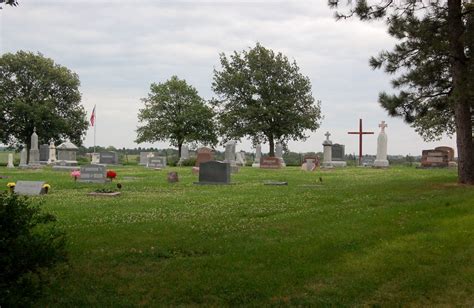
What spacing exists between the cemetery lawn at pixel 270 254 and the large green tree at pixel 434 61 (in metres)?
4.29

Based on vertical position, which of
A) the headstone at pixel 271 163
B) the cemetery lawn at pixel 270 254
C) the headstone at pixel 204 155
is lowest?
the cemetery lawn at pixel 270 254

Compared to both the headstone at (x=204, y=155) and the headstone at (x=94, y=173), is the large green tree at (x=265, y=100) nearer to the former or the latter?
the headstone at (x=204, y=155)

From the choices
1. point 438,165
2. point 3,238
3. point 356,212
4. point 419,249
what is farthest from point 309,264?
point 438,165

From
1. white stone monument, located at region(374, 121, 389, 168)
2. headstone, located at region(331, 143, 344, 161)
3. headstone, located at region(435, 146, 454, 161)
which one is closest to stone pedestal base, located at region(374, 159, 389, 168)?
white stone monument, located at region(374, 121, 389, 168)

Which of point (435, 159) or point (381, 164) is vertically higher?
point (435, 159)

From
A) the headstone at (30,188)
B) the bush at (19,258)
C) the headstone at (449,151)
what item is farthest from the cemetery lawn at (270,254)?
the headstone at (449,151)

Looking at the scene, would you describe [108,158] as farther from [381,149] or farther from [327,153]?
[381,149]

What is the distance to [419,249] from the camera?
7.29 metres

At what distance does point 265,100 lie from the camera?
164 ft

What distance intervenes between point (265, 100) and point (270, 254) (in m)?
43.8

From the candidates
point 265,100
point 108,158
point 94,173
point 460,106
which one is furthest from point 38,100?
point 460,106

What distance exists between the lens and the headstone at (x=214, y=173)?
20250 millimetres

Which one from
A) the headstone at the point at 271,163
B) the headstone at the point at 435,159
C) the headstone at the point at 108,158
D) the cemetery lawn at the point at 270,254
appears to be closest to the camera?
the cemetery lawn at the point at 270,254

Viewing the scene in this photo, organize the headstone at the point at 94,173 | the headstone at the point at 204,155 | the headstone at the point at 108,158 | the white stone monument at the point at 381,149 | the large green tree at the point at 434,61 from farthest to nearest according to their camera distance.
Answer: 1. the headstone at the point at 108,158
2. the white stone monument at the point at 381,149
3. the headstone at the point at 204,155
4. the headstone at the point at 94,173
5. the large green tree at the point at 434,61
